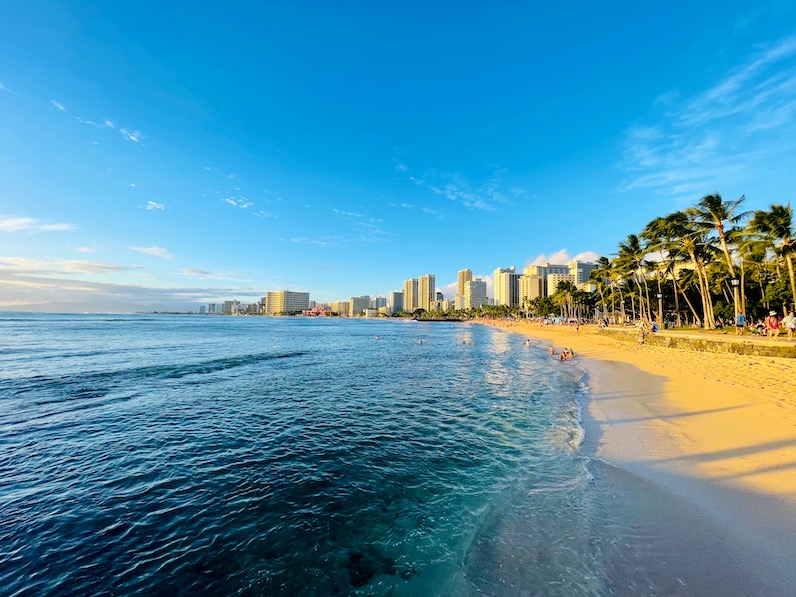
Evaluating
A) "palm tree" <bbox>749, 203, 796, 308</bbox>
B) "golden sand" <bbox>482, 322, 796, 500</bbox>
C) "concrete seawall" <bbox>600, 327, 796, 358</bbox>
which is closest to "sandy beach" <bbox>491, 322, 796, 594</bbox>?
"golden sand" <bbox>482, 322, 796, 500</bbox>

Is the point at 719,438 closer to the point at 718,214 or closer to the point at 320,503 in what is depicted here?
the point at 320,503

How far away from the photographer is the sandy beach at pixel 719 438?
5.66 meters

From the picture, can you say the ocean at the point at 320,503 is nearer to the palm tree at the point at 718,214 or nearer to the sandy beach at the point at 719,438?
the sandy beach at the point at 719,438

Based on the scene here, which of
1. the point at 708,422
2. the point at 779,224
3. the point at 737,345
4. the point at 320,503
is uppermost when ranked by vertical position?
the point at 779,224

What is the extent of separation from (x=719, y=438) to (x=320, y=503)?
10140 millimetres

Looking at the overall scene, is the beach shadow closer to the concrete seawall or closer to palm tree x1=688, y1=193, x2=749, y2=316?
the concrete seawall

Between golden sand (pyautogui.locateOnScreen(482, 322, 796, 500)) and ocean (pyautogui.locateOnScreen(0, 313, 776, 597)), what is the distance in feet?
3.76

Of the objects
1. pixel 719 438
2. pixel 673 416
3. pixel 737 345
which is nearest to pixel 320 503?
pixel 719 438

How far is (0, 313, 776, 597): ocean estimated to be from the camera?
4.71 meters

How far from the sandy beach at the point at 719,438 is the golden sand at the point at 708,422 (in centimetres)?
2

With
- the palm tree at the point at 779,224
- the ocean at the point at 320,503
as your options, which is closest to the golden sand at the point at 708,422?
the ocean at the point at 320,503

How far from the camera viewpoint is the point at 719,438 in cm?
898

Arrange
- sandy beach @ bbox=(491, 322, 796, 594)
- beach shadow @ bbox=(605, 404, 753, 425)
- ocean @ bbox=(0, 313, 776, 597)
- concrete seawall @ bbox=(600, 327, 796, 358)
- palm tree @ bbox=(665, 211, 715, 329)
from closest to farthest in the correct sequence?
ocean @ bbox=(0, 313, 776, 597)
sandy beach @ bbox=(491, 322, 796, 594)
beach shadow @ bbox=(605, 404, 753, 425)
concrete seawall @ bbox=(600, 327, 796, 358)
palm tree @ bbox=(665, 211, 715, 329)

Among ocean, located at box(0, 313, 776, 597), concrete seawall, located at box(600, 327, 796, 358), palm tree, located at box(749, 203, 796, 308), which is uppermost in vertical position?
palm tree, located at box(749, 203, 796, 308)
